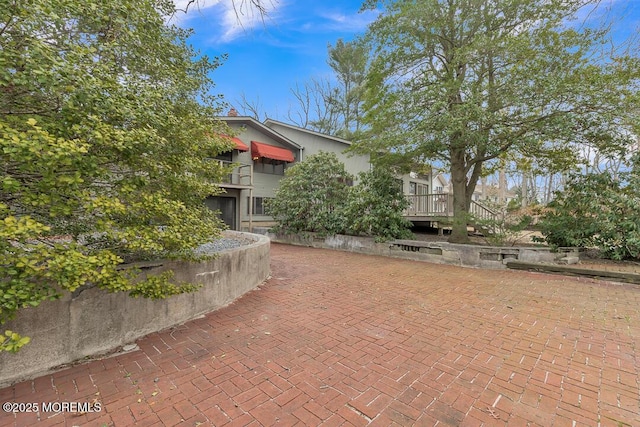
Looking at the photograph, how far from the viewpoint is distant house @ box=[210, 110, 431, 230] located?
15.9 meters

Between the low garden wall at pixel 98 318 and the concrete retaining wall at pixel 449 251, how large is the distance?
21.5 ft

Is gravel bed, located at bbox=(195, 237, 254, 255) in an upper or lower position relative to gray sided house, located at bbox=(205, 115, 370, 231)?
lower

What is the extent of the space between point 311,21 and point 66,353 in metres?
6.68

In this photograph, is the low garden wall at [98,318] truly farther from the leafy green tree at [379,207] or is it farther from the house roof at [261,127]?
the house roof at [261,127]

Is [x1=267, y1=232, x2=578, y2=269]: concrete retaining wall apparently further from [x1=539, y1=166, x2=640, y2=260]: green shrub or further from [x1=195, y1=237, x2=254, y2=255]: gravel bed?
[x1=195, y1=237, x2=254, y2=255]: gravel bed

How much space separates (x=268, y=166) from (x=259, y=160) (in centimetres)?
84

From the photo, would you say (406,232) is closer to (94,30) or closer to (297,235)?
(297,235)

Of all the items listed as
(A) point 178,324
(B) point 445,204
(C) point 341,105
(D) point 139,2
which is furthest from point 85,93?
(C) point 341,105

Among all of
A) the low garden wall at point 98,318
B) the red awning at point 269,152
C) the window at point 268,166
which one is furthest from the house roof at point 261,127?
the low garden wall at point 98,318

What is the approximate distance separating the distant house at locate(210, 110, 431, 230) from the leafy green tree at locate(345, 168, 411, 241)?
5.60 m

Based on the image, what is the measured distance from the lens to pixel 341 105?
1043 inches

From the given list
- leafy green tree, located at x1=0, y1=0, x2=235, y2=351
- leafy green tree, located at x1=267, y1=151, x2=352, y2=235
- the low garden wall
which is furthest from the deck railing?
leafy green tree, located at x1=0, y1=0, x2=235, y2=351

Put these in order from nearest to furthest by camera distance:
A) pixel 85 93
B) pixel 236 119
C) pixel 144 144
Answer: pixel 85 93
pixel 144 144
pixel 236 119

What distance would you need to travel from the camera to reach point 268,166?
59.8 ft
